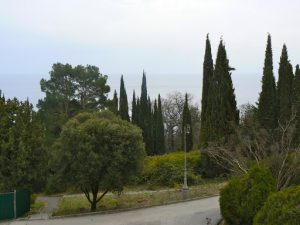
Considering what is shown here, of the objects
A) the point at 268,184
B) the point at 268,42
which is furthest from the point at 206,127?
the point at 268,184

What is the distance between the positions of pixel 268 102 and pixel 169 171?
11515 mm

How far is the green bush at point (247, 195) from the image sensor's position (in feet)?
51.5

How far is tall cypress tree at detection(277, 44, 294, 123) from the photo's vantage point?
137 ft

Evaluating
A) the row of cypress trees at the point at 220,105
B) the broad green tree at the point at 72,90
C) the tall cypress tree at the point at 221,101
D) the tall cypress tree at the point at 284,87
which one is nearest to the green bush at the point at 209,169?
the row of cypress trees at the point at 220,105

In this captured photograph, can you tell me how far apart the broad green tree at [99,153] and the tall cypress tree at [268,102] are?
19777 mm

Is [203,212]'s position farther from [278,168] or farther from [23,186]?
[23,186]

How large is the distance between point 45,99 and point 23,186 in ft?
102

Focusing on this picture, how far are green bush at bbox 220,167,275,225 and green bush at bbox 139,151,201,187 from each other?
18513 millimetres

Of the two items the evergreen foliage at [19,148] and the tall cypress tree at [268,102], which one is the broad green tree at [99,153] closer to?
the evergreen foliage at [19,148]

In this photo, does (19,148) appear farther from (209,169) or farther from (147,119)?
(147,119)

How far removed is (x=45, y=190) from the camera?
37.9 metres

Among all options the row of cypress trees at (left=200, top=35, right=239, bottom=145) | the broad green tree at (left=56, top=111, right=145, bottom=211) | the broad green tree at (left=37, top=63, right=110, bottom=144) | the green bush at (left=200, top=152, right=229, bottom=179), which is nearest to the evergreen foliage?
the broad green tree at (left=56, top=111, right=145, bottom=211)

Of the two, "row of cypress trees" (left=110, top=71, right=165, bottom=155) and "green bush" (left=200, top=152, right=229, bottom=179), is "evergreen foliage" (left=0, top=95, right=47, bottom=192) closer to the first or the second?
"green bush" (left=200, top=152, right=229, bottom=179)

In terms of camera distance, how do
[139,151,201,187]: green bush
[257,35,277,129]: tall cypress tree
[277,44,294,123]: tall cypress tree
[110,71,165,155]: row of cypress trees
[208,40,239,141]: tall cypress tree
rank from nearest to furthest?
[139,151,201,187]: green bush
[208,40,239,141]: tall cypress tree
[257,35,277,129]: tall cypress tree
[277,44,294,123]: tall cypress tree
[110,71,165,155]: row of cypress trees
